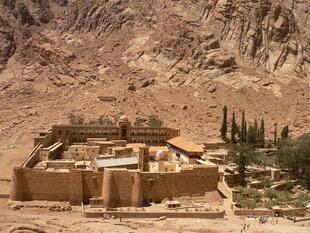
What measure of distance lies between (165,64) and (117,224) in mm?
51105

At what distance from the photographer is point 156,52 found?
9038 centimetres

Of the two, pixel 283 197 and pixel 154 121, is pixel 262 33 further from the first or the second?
pixel 283 197

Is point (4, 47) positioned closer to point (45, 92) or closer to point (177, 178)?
point (45, 92)

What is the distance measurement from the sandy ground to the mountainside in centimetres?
2941

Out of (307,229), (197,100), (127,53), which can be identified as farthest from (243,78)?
(307,229)

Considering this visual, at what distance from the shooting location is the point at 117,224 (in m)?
39.6

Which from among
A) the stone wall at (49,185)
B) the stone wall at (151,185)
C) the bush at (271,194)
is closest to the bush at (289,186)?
the bush at (271,194)

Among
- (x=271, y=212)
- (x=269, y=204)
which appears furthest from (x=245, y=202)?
(x=271, y=212)

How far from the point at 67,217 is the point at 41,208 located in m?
2.66

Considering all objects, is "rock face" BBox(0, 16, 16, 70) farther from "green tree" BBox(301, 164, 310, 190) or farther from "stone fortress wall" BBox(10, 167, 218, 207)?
"green tree" BBox(301, 164, 310, 190)

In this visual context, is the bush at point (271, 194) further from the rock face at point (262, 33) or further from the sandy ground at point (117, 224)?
the rock face at point (262, 33)

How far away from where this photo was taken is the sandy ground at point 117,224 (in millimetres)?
38188

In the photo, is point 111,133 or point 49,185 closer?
point 49,185

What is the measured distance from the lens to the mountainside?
78438 millimetres
